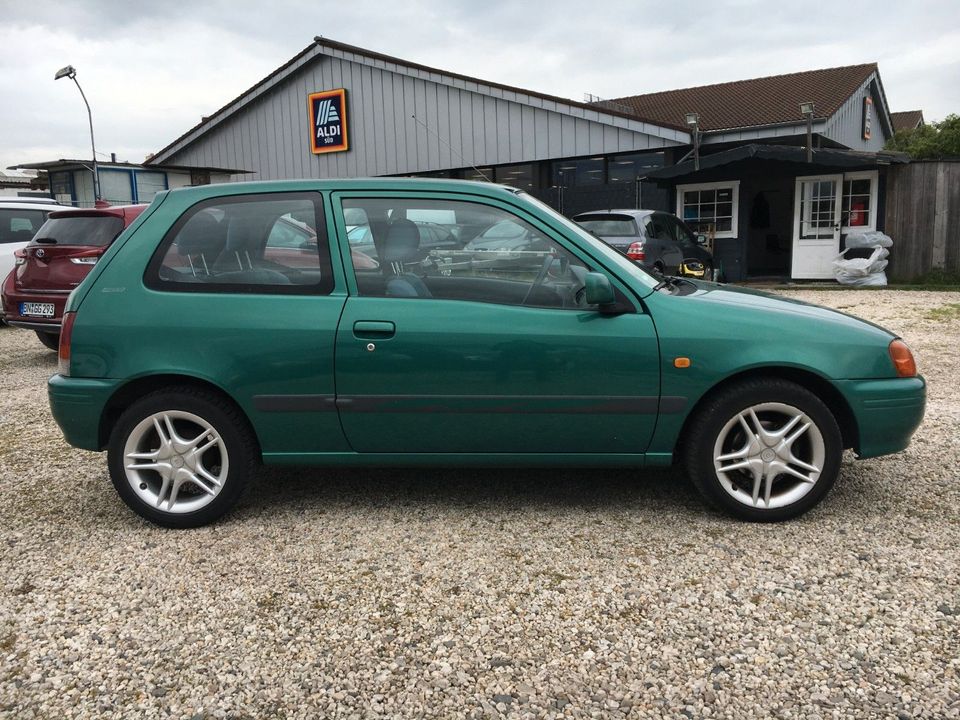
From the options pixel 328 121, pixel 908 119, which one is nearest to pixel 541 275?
pixel 328 121

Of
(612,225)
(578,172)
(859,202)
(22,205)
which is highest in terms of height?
(578,172)

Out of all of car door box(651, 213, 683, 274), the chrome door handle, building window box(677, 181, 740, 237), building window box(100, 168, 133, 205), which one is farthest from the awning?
building window box(100, 168, 133, 205)

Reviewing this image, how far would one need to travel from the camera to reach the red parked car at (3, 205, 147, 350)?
8.13 metres

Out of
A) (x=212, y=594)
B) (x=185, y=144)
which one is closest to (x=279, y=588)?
(x=212, y=594)

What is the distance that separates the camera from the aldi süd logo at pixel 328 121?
2330cm

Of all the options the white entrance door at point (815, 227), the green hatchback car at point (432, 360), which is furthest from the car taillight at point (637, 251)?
the green hatchback car at point (432, 360)

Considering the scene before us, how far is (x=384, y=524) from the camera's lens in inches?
149

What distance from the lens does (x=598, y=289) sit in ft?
11.4

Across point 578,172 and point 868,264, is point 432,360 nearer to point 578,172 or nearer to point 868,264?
point 868,264

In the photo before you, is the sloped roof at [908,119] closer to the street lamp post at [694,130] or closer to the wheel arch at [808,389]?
the street lamp post at [694,130]

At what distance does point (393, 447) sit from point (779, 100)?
66.1 ft

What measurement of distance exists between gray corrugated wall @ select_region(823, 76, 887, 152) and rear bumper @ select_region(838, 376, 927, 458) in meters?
15.7

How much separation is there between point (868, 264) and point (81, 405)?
15404 millimetres

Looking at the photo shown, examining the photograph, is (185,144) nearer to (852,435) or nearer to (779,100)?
(779,100)
